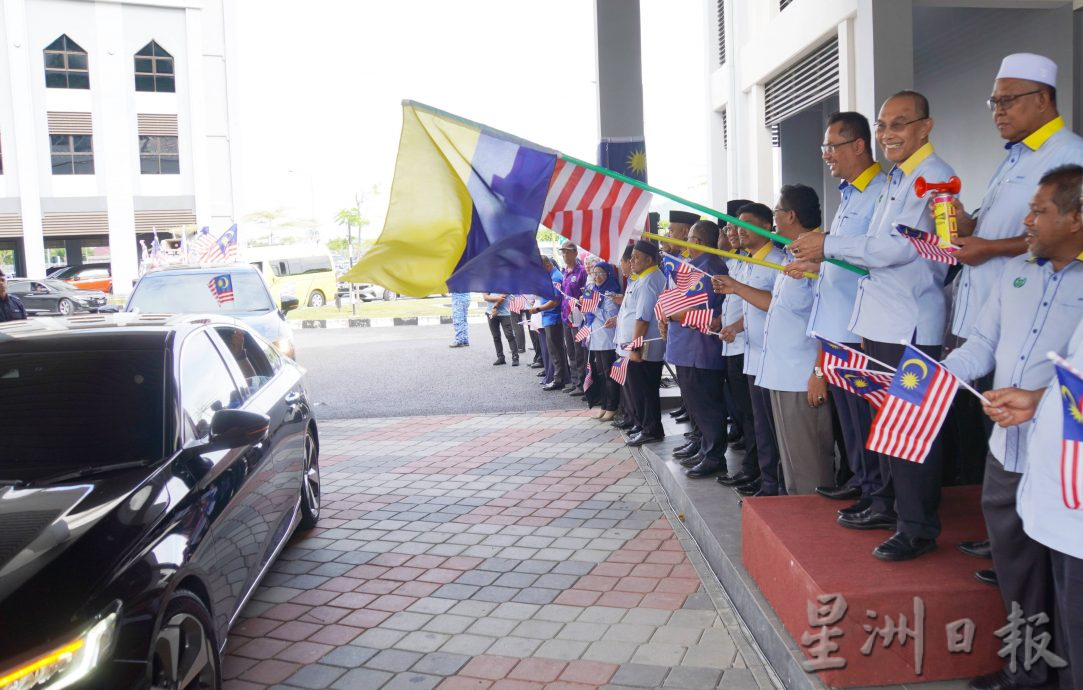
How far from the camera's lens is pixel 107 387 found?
13.4 feet

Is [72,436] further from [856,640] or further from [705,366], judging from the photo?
[705,366]

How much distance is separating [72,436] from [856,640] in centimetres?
327

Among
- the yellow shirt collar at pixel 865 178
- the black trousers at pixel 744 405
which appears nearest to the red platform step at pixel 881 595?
the yellow shirt collar at pixel 865 178

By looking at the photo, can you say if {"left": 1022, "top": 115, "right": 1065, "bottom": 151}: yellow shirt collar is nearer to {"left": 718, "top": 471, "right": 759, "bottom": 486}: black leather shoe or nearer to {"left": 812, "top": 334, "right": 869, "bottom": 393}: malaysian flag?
{"left": 812, "top": 334, "right": 869, "bottom": 393}: malaysian flag

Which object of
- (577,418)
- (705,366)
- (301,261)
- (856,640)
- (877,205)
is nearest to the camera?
(856,640)

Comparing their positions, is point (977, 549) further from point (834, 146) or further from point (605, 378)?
point (605, 378)

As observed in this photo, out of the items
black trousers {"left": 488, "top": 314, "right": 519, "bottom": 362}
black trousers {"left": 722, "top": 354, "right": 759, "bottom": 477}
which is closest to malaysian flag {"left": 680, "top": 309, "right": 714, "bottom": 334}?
black trousers {"left": 722, "top": 354, "right": 759, "bottom": 477}

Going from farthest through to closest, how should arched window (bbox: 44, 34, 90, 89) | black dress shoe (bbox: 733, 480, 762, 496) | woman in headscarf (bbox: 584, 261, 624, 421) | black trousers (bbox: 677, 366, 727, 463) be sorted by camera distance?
arched window (bbox: 44, 34, 90, 89) → woman in headscarf (bbox: 584, 261, 624, 421) → black trousers (bbox: 677, 366, 727, 463) → black dress shoe (bbox: 733, 480, 762, 496)

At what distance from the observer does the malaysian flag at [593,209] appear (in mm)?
4859

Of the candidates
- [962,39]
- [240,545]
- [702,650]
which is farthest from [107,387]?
[962,39]

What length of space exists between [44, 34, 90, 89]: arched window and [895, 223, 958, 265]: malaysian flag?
4190 centimetres

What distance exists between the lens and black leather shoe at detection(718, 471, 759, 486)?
632 cm

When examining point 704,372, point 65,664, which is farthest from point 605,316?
point 65,664

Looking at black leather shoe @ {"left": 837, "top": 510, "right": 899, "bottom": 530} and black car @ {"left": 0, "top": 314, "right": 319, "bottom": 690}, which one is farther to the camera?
black leather shoe @ {"left": 837, "top": 510, "right": 899, "bottom": 530}
